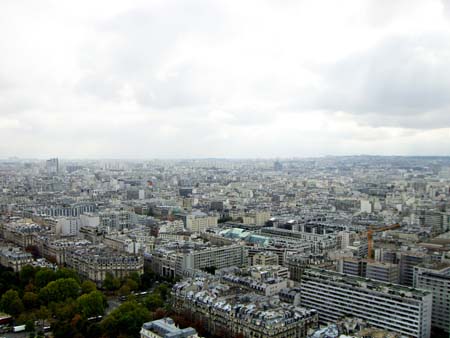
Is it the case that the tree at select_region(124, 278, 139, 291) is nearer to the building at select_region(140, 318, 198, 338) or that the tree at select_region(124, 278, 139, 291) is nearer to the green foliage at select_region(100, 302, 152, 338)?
the green foliage at select_region(100, 302, 152, 338)

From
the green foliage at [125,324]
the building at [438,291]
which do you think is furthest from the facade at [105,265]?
the building at [438,291]

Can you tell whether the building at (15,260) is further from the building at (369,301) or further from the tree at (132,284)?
the building at (369,301)

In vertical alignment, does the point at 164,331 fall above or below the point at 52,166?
below

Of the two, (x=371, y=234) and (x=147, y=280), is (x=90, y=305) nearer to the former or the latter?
(x=147, y=280)

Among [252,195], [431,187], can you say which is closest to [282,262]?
[431,187]

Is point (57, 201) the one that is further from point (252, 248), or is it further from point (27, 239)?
point (252, 248)

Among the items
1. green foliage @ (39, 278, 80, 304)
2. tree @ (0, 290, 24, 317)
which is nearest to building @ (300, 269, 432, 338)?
green foliage @ (39, 278, 80, 304)

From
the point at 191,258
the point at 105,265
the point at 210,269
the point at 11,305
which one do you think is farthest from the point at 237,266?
the point at 11,305
